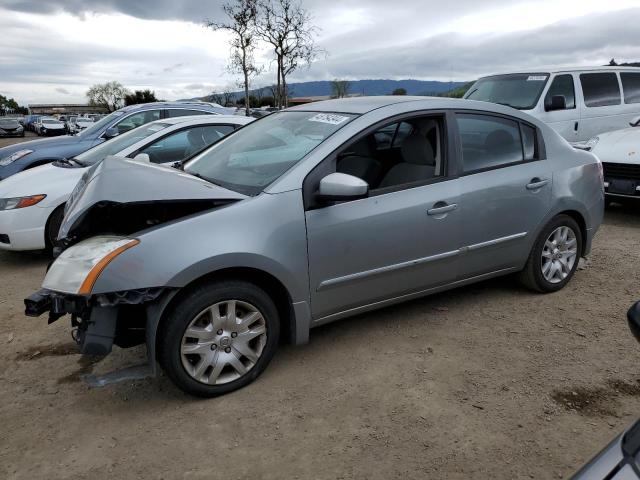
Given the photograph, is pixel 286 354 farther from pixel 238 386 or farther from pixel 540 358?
pixel 540 358

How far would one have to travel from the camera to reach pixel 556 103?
7512mm

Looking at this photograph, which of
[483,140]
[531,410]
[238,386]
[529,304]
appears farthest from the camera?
[529,304]

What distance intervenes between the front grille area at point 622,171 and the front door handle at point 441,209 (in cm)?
415

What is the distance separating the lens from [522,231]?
3.89 m

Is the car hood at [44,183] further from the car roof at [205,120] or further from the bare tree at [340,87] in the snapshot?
the bare tree at [340,87]

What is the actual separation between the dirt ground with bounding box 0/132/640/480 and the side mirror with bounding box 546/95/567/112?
441cm

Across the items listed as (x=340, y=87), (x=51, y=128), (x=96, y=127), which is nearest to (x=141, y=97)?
(x=51, y=128)

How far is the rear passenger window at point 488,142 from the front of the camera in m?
3.67

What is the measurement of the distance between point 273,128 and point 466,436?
2438 mm

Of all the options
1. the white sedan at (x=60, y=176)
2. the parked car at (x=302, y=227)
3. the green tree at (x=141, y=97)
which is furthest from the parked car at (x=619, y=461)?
the green tree at (x=141, y=97)

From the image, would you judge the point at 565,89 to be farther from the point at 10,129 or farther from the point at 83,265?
the point at 10,129

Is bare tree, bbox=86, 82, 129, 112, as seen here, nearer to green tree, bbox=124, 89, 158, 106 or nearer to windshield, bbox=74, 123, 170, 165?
green tree, bbox=124, 89, 158, 106

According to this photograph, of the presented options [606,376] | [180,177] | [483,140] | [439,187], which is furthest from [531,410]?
[180,177]

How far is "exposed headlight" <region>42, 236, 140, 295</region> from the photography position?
2.55m
